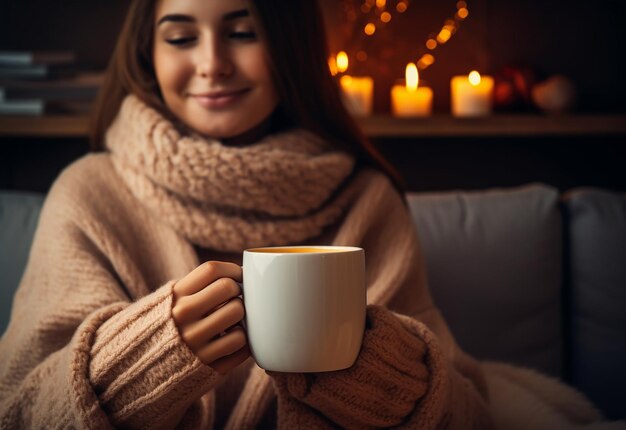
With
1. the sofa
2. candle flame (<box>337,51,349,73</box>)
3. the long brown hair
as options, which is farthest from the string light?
the long brown hair

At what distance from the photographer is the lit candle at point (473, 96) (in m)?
1.77

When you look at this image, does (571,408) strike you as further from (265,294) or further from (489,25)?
(489,25)

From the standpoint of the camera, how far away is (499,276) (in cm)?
146

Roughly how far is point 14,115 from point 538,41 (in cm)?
137

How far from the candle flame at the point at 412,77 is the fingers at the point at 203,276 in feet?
3.94

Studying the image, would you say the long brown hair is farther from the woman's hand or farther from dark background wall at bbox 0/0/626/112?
dark background wall at bbox 0/0/626/112

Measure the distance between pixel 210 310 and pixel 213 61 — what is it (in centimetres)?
44

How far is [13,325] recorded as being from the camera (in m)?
1.00

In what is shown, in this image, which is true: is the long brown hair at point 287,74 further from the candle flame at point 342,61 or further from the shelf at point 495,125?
the candle flame at point 342,61

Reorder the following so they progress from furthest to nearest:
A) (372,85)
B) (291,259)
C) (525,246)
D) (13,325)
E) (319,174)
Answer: (372,85)
(525,246)
(319,174)
(13,325)
(291,259)

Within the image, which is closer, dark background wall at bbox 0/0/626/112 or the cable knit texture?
the cable knit texture

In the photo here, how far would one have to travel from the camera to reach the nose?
39.9 inches

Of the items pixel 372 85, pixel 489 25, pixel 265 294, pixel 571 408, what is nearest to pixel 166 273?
pixel 265 294

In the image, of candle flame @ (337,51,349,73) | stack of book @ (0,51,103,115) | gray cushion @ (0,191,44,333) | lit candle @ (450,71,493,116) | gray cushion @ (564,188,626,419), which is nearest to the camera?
gray cushion @ (0,191,44,333)
